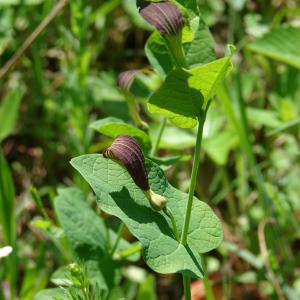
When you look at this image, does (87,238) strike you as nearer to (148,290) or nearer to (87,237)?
(87,237)

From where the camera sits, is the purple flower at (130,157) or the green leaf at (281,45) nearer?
the purple flower at (130,157)

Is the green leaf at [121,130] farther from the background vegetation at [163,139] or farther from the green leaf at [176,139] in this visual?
the green leaf at [176,139]

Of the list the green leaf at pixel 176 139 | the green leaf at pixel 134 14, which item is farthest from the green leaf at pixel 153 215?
the green leaf at pixel 134 14

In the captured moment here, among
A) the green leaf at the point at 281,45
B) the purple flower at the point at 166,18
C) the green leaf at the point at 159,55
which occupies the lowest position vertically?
the green leaf at the point at 281,45

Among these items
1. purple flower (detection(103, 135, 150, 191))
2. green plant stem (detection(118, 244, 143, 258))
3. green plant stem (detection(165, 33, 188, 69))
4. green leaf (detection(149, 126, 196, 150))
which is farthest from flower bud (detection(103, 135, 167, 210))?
green leaf (detection(149, 126, 196, 150))

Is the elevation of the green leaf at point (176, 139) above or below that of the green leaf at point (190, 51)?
below

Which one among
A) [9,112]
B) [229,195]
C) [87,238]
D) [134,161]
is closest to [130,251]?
[87,238]

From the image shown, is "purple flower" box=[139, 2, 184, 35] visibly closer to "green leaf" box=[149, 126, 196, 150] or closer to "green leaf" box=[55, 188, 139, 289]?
"green leaf" box=[55, 188, 139, 289]

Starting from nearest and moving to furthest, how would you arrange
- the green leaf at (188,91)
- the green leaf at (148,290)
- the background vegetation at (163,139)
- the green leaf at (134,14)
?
the green leaf at (188,91)
the green leaf at (148,290)
the background vegetation at (163,139)
the green leaf at (134,14)
